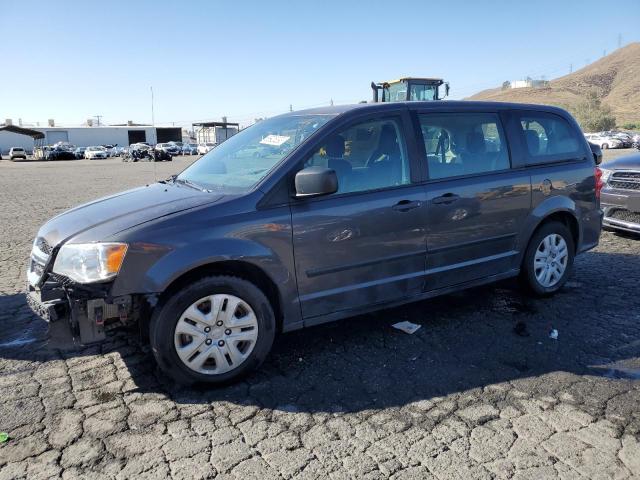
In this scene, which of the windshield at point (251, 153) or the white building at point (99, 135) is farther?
the white building at point (99, 135)

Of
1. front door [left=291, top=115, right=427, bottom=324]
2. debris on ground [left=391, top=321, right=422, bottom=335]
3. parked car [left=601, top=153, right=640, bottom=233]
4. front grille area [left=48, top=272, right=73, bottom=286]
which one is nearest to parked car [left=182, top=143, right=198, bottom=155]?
parked car [left=601, top=153, right=640, bottom=233]

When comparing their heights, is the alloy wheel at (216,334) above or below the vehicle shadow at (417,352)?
above

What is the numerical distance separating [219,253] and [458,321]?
230 centimetres

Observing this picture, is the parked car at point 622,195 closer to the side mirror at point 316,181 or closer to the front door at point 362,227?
the front door at point 362,227

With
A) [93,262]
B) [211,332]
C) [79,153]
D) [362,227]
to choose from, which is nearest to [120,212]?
[93,262]

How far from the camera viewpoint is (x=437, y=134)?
4.18m

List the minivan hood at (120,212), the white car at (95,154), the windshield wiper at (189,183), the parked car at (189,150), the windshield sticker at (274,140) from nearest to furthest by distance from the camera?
1. the minivan hood at (120,212)
2. the windshield wiper at (189,183)
3. the windshield sticker at (274,140)
4. the white car at (95,154)
5. the parked car at (189,150)

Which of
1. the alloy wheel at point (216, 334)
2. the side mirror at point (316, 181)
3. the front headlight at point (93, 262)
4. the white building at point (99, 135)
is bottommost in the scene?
the alloy wheel at point (216, 334)

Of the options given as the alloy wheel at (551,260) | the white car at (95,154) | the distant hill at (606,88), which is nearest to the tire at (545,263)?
the alloy wheel at (551,260)

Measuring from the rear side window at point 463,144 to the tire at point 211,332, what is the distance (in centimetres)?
181

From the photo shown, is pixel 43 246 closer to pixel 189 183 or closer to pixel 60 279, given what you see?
pixel 60 279

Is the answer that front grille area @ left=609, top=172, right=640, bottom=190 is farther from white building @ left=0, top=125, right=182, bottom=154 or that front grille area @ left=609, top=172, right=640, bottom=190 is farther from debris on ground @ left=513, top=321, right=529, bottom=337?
white building @ left=0, top=125, right=182, bottom=154

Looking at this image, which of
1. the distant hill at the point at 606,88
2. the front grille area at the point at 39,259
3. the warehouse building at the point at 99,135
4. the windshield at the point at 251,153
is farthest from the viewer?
the distant hill at the point at 606,88

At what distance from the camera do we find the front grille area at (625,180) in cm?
706
